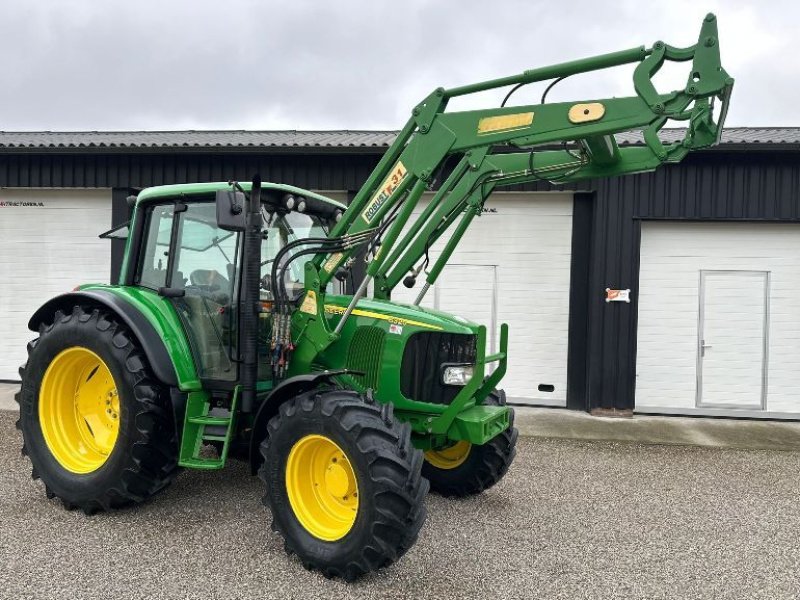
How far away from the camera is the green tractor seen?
3076mm

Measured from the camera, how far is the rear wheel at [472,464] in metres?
4.25

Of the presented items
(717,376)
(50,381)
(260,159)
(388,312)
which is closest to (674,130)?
(717,376)

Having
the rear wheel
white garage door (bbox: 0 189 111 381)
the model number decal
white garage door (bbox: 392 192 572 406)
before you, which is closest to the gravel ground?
the rear wheel

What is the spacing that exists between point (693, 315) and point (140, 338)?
713cm

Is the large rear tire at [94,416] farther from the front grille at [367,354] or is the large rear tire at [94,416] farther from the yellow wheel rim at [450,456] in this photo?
the yellow wheel rim at [450,456]

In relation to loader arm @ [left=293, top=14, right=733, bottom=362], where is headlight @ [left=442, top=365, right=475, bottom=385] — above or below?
below

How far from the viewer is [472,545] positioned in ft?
11.9

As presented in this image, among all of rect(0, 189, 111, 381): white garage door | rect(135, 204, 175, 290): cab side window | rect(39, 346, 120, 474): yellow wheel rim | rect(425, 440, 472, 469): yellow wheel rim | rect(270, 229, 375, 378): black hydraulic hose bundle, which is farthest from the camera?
rect(0, 189, 111, 381): white garage door

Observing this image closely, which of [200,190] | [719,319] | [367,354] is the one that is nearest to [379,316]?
[367,354]

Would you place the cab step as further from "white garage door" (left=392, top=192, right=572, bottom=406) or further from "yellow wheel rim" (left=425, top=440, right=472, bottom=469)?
"white garage door" (left=392, top=192, right=572, bottom=406)

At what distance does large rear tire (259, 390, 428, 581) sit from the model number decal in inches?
44.6

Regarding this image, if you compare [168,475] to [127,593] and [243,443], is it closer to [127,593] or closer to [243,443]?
[243,443]

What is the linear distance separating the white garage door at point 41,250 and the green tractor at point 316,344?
514cm

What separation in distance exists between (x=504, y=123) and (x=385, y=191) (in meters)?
0.81
